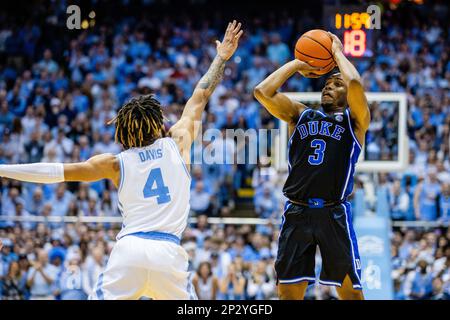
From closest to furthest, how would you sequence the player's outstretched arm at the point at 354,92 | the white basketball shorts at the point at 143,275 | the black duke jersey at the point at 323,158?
the white basketball shorts at the point at 143,275 < the player's outstretched arm at the point at 354,92 < the black duke jersey at the point at 323,158

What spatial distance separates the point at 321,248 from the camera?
20.4 feet

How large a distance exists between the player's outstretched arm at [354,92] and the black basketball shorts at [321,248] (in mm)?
656

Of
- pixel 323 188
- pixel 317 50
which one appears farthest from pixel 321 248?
pixel 317 50

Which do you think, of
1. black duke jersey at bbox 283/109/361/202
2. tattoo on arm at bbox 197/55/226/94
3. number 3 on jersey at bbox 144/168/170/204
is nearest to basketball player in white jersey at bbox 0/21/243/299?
number 3 on jersey at bbox 144/168/170/204

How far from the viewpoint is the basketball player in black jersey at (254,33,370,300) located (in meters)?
6.20

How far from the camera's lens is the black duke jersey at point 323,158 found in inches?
247

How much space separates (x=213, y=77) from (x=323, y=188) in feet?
3.97

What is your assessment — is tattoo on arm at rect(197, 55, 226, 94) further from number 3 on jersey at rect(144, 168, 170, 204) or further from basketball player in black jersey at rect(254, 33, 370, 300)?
number 3 on jersey at rect(144, 168, 170, 204)

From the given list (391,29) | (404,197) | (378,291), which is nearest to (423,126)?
(404,197)

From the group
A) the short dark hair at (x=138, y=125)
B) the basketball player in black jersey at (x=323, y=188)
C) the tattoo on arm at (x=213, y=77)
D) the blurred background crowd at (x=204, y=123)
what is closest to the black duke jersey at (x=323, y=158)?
the basketball player in black jersey at (x=323, y=188)

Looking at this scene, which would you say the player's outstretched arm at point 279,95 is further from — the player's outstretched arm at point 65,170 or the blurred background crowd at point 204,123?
the blurred background crowd at point 204,123

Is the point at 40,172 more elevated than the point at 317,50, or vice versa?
the point at 317,50

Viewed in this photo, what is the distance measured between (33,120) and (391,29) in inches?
305

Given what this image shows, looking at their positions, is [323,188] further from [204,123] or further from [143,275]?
[204,123]
